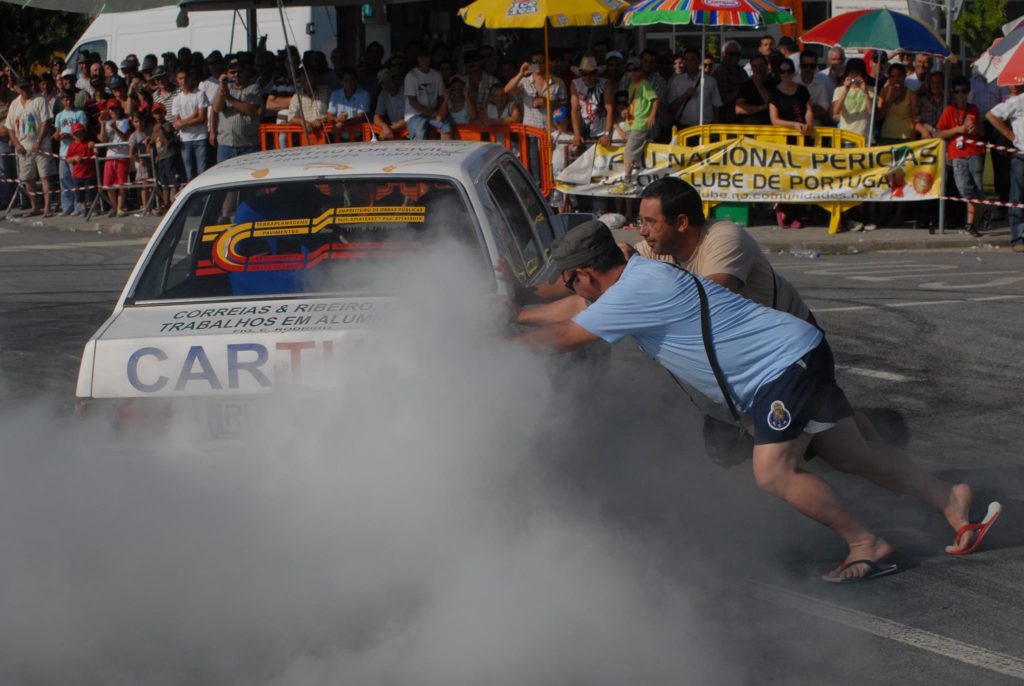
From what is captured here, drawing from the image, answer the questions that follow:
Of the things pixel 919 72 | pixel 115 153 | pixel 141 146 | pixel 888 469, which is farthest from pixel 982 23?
pixel 888 469

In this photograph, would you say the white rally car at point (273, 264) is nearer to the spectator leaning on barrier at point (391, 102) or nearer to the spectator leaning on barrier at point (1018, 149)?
the spectator leaning on barrier at point (1018, 149)

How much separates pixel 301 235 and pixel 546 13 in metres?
9.20

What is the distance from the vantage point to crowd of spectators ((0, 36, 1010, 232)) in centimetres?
1454

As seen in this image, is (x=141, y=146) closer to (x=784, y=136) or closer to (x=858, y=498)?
(x=784, y=136)

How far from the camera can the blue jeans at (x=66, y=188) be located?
1863 cm

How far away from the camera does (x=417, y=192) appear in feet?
18.3

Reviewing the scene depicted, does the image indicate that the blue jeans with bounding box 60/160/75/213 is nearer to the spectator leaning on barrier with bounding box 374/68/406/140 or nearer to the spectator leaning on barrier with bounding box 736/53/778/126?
A: the spectator leaning on barrier with bounding box 374/68/406/140

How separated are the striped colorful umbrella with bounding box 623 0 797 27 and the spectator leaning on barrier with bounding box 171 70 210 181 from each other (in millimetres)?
5720

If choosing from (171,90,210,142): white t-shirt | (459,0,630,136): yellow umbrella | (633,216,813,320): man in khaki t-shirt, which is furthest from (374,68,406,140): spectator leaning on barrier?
(633,216,813,320): man in khaki t-shirt

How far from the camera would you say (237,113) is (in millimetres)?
16391

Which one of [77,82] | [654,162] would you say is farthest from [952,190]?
[77,82]

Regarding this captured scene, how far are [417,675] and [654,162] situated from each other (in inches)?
455

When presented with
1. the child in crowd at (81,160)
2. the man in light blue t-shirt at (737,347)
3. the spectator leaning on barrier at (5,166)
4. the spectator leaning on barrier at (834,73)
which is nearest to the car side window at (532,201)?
the man in light blue t-shirt at (737,347)

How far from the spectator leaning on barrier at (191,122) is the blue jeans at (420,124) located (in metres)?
2.95
